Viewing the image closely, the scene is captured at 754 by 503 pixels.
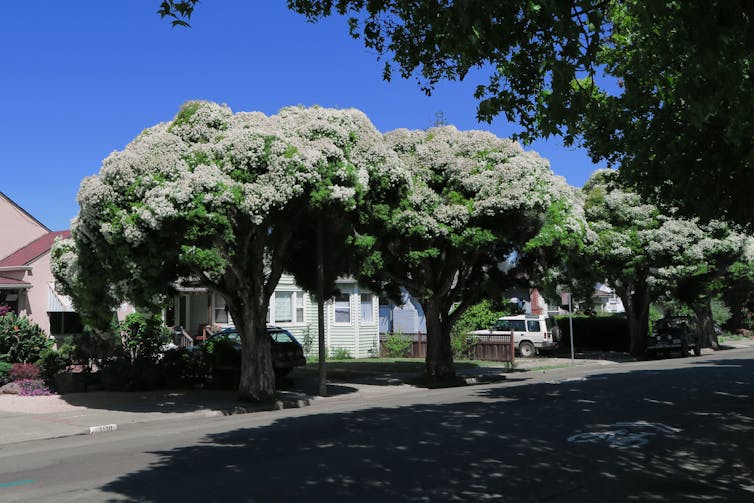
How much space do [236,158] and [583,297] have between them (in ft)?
78.4

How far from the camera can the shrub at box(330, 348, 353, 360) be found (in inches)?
1318

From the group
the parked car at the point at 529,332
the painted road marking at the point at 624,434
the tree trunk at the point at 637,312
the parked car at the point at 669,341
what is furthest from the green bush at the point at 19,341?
the parked car at the point at 669,341

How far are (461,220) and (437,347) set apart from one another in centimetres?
522

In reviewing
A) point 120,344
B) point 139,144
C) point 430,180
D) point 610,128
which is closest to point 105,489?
point 139,144

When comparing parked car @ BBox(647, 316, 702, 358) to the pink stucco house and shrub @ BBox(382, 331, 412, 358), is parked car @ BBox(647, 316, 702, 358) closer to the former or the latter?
shrub @ BBox(382, 331, 412, 358)

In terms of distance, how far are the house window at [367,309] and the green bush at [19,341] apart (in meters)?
17.0

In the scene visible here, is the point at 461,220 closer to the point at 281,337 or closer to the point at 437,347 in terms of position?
the point at 437,347

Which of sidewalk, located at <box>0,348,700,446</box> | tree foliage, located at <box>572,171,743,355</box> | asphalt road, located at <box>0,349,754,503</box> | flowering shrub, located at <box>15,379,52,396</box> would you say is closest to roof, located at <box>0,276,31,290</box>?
flowering shrub, located at <box>15,379,52,396</box>

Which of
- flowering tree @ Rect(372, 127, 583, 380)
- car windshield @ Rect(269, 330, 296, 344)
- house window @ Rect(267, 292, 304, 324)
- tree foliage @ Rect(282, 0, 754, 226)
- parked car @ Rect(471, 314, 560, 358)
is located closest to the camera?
tree foliage @ Rect(282, 0, 754, 226)

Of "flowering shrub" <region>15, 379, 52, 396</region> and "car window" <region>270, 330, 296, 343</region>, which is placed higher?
"car window" <region>270, 330, 296, 343</region>

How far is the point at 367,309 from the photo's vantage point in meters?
34.8

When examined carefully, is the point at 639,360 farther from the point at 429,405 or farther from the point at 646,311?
the point at 429,405

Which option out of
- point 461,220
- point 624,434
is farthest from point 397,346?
point 624,434

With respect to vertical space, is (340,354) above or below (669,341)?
below
